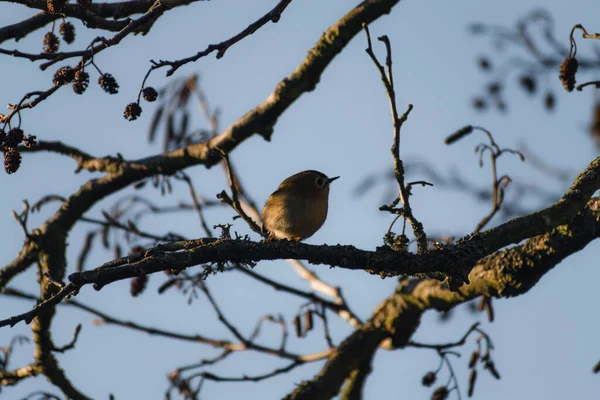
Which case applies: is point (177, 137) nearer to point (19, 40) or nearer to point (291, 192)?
point (291, 192)

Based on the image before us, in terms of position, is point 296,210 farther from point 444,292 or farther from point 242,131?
point 444,292

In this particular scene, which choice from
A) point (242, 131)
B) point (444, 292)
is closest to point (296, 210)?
point (242, 131)

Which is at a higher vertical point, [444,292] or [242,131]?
[242,131]

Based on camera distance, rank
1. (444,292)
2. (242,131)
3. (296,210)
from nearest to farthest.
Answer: (444,292)
(242,131)
(296,210)

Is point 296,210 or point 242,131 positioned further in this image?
point 296,210

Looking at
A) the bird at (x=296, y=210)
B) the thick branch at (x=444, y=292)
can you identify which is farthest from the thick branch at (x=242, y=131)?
the thick branch at (x=444, y=292)

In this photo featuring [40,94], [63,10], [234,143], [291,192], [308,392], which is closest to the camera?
[40,94]

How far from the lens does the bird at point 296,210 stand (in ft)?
17.2

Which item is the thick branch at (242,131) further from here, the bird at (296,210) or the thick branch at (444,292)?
the thick branch at (444,292)

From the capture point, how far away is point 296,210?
17.3ft

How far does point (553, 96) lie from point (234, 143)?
3540mm

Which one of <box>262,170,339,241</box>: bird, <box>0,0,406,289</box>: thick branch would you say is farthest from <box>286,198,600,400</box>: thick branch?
<box>0,0,406,289</box>: thick branch

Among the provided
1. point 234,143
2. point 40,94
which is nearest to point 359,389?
point 234,143

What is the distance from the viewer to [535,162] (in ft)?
20.1
